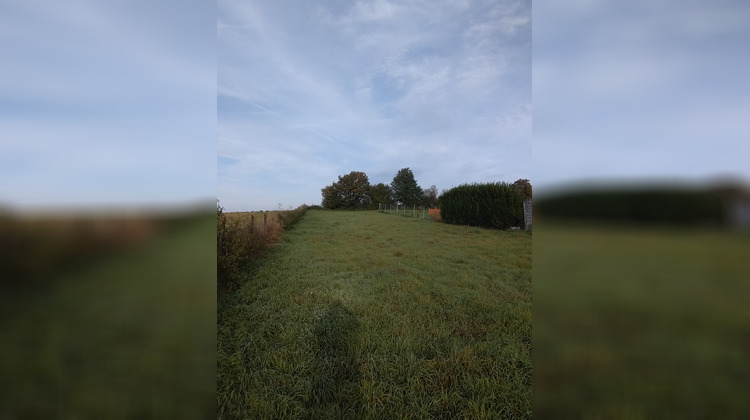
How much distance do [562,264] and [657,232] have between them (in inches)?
15.1

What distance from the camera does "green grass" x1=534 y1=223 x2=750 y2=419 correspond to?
1121 mm

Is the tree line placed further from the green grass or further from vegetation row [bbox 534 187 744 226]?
vegetation row [bbox 534 187 744 226]

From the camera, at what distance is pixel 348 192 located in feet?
12.0

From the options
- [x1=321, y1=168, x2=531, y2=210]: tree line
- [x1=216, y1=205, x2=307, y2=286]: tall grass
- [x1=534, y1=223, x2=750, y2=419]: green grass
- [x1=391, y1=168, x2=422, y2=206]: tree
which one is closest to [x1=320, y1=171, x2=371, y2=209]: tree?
[x1=321, y1=168, x2=531, y2=210]: tree line

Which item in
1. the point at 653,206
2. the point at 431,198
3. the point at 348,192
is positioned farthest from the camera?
the point at 431,198

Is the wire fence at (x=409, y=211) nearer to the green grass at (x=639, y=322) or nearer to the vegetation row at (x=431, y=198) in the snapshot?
the vegetation row at (x=431, y=198)

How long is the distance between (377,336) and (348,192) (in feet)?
6.09

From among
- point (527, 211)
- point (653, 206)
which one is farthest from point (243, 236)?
point (653, 206)

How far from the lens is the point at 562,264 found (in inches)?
43.5

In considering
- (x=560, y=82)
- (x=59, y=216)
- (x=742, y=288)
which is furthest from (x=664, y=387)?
(x=59, y=216)

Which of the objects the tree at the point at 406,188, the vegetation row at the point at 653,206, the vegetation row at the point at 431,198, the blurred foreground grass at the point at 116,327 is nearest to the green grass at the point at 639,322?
the vegetation row at the point at 653,206

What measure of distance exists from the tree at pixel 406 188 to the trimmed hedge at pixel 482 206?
1845 mm

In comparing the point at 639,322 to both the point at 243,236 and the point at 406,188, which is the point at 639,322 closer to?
the point at 406,188

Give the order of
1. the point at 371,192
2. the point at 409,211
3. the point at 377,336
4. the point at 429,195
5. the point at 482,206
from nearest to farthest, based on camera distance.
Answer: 1. the point at 377,336
2. the point at 371,192
3. the point at 429,195
4. the point at 409,211
5. the point at 482,206
